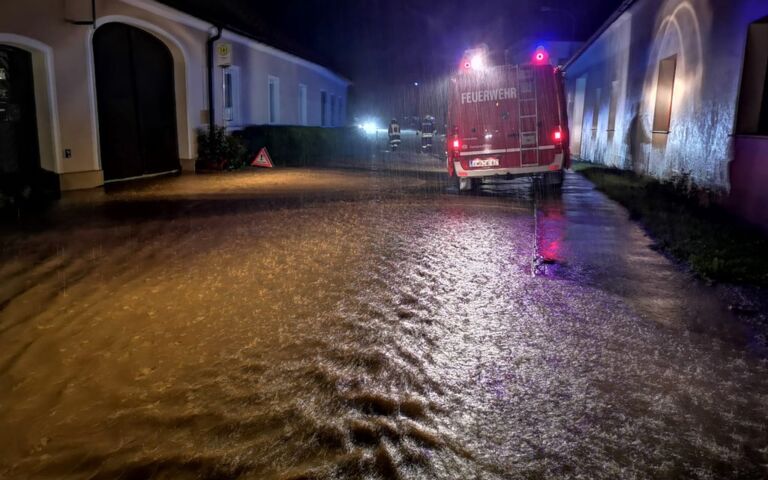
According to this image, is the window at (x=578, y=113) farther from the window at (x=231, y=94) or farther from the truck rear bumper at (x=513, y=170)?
the truck rear bumper at (x=513, y=170)

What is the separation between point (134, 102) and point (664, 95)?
13081 millimetres

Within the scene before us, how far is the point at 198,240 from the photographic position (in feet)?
26.6

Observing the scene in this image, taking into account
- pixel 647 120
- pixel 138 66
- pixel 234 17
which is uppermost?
pixel 234 17

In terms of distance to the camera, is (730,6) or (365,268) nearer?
(365,268)

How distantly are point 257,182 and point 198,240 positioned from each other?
23.7ft

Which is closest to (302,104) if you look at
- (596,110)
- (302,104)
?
(302,104)

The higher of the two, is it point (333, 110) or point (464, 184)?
point (333, 110)

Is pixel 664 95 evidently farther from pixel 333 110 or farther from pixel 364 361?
pixel 333 110

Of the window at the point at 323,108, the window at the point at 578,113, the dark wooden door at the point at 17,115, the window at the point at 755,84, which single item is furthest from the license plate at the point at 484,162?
the window at the point at 323,108

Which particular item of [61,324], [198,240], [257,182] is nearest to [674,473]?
[61,324]

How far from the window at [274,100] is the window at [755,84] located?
18.1 m

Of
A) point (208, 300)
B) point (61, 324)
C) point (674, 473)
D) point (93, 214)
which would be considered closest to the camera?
point (674, 473)

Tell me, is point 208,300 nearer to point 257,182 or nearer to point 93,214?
point 93,214

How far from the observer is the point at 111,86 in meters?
14.5
